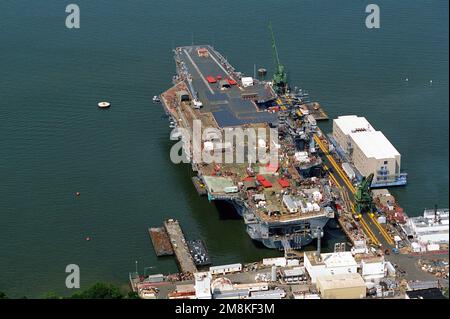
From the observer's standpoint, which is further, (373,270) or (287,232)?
(287,232)

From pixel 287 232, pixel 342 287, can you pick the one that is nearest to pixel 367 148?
pixel 287 232

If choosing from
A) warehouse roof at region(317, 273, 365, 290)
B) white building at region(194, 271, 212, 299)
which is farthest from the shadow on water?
white building at region(194, 271, 212, 299)

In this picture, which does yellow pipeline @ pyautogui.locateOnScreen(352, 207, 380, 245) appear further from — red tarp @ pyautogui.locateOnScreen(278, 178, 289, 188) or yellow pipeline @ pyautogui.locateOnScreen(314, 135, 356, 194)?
red tarp @ pyautogui.locateOnScreen(278, 178, 289, 188)

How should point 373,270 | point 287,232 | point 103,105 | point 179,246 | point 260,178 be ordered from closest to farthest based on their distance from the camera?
point 373,270 → point 179,246 → point 287,232 → point 260,178 → point 103,105

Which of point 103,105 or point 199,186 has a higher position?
point 103,105

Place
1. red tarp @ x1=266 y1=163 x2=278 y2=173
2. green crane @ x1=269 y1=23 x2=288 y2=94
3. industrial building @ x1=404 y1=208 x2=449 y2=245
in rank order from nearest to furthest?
1. industrial building @ x1=404 y1=208 x2=449 y2=245
2. red tarp @ x1=266 y1=163 x2=278 y2=173
3. green crane @ x1=269 y1=23 x2=288 y2=94

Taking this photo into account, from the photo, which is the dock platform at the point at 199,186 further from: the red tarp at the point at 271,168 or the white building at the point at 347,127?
the white building at the point at 347,127

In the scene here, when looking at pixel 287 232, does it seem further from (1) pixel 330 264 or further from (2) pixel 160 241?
(2) pixel 160 241

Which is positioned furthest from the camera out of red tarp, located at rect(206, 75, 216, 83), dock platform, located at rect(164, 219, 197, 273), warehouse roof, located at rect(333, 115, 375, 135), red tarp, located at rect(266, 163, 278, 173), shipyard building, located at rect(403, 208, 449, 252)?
red tarp, located at rect(206, 75, 216, 83)
